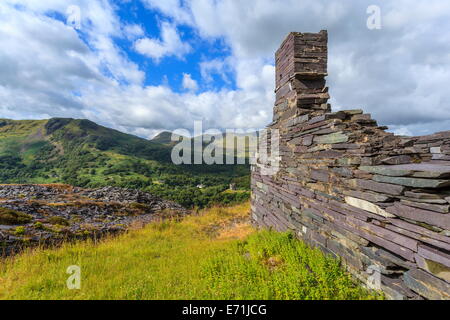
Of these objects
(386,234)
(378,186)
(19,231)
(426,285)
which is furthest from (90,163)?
(426,285)

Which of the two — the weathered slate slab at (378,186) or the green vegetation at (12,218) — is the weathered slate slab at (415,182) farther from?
the green vegetation at (12,218)

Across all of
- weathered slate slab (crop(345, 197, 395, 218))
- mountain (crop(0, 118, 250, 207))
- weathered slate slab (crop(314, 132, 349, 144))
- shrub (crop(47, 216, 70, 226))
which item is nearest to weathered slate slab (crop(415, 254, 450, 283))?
weathered slate slab (crop(345, 197, 395, 218))

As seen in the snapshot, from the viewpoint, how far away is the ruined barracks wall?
275cm

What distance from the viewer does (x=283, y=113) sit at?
7309 millimetres

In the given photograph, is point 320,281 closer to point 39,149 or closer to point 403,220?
point 403,220

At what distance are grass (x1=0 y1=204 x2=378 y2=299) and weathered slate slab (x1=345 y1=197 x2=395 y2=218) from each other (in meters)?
1.41

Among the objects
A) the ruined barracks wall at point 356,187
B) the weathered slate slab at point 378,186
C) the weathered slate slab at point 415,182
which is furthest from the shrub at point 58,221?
the weathered slate slab at point 415,182

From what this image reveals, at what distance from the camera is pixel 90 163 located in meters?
105

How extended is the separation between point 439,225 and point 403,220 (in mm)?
522

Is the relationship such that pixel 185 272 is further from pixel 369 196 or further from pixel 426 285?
pixel 426 285

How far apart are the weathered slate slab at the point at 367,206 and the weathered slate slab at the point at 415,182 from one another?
49 cm

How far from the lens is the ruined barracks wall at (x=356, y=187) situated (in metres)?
2.75

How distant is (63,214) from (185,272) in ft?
34.2
